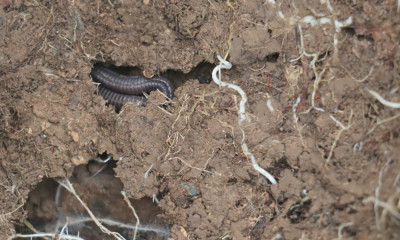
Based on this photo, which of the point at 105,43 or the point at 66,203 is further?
the point at 66,203

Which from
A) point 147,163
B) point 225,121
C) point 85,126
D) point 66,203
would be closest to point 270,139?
point 225,121

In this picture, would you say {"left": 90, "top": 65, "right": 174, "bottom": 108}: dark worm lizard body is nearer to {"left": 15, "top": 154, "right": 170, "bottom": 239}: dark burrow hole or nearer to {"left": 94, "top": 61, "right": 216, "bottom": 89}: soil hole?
{"left": 94, "top": 61, "right": 216, "bottom": 89}: soil hole

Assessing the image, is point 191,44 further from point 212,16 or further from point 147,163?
point 147,163

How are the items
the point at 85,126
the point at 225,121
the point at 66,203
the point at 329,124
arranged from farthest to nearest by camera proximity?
the point at 66,203 → the point at 85,126 → the point at 225,121 → the point at 329,124

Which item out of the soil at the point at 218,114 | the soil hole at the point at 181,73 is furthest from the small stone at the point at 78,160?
the soil hole at the point at 181,73

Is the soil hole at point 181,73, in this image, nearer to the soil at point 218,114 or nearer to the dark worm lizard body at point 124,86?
the soil at point 218,114

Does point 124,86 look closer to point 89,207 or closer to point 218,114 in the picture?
point 218,114

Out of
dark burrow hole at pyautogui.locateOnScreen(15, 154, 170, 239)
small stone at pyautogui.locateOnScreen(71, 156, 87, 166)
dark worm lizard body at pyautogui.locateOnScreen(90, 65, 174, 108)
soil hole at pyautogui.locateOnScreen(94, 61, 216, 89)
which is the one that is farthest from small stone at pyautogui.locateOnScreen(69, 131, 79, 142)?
soil hole at pyautogui.locateOnScreen(94, 61, 216, 89)

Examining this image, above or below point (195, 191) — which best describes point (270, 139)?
above
